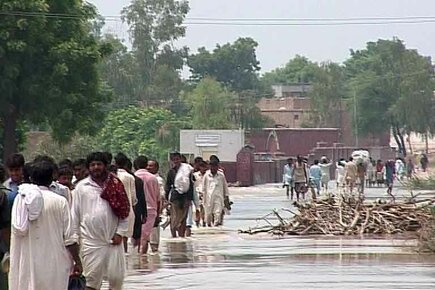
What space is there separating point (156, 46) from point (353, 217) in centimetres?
7583

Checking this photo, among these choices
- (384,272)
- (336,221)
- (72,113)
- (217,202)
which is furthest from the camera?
(72,113)

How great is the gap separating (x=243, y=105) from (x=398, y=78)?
12792 millimetres

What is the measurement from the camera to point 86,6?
4738 cm

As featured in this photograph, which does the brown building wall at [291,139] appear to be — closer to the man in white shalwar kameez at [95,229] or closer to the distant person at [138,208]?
the distant person at [138,208]

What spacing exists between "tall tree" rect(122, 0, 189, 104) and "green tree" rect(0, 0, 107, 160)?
52924 mm

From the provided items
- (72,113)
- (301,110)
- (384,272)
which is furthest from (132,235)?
(301,110)

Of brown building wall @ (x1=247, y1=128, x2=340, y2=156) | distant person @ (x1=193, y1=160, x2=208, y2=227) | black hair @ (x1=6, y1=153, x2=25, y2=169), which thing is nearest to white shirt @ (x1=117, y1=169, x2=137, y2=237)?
black hair @ (x1=6, y1=153, x2=25, y2=169)

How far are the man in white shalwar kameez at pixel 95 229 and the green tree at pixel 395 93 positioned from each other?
87.8 m

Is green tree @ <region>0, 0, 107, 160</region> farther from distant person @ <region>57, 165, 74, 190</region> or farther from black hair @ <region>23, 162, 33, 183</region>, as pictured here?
black hair @ <region>23, 162, 33, 183</region>

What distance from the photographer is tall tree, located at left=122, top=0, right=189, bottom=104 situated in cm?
9862

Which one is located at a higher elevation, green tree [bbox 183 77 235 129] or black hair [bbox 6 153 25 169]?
Answer: green tree [bbox 183 77 235 129]

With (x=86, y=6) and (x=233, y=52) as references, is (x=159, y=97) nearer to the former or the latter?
(x=233, y=52)

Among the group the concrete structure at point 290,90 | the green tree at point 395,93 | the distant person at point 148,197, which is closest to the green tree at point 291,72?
the concrete structure at point 290,90

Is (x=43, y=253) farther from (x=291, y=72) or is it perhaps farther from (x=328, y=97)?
(x=291, y=72)
